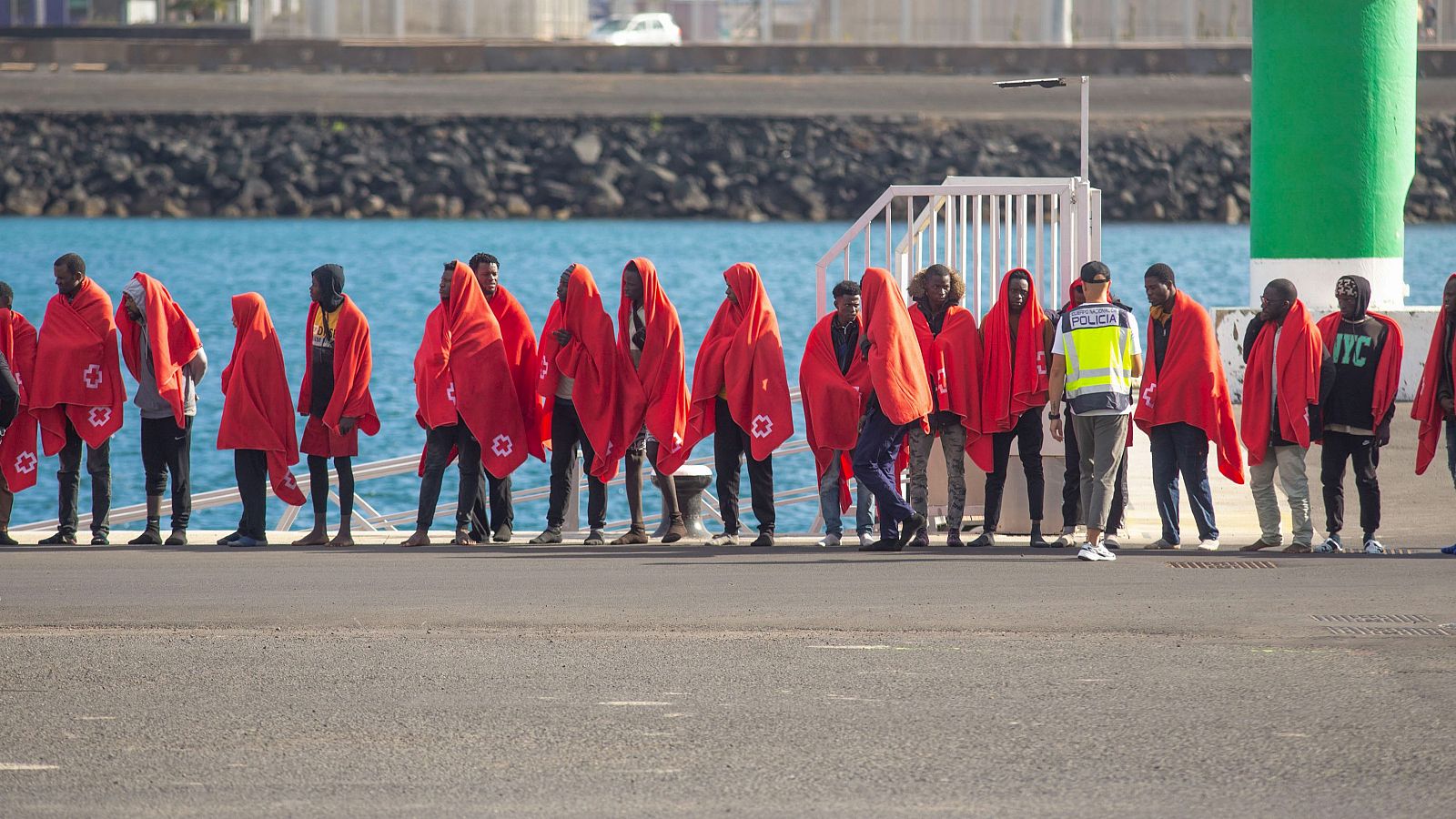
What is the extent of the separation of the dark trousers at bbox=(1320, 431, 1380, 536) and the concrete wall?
18.3ft

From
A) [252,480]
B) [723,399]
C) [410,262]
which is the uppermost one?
[410,262]

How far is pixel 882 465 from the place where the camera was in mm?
11188

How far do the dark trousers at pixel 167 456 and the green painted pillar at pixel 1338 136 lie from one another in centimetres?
1042

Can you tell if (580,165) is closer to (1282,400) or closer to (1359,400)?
(1282,400)

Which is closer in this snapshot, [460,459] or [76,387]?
[76,387]

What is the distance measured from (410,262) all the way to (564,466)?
5443 cm

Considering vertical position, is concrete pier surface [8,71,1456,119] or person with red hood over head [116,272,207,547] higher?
concrete pier surface [8,71,1456,119]

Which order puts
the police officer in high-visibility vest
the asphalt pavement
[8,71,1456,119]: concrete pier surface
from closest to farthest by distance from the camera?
1. the asphalt pavement
2. the police officer in high-visibility vest
3. [8,71,1456,119]: concrete pier surface

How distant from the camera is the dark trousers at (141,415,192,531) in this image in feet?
37.7

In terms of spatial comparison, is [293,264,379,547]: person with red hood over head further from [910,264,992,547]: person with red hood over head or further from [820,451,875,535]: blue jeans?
[910,264,992,547]: person with red hood over head

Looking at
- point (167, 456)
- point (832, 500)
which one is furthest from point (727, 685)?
point (167, 456)

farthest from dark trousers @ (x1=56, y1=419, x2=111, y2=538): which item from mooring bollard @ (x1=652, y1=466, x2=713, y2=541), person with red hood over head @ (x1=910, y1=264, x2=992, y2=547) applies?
person with red hood over head @ (x1=910, y1=264, x2=992, y2=547)

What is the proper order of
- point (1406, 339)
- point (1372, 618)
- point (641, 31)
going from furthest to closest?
point (641, 31) < point (1406, 339) < point (1372, 618)

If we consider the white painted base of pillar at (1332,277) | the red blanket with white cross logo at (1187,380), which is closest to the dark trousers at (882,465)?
the red blanket with white cross logo at (1187,380)
